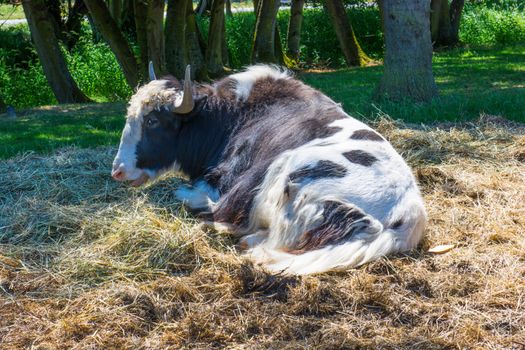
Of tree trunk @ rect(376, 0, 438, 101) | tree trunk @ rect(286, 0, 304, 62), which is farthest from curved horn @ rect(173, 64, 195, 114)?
tree trunk @ rect(286, 0, 304, 62)

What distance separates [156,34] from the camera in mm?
12344

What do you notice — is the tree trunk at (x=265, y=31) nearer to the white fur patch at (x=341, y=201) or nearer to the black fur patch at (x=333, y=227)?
the white fur patch at (x=341, y=201)

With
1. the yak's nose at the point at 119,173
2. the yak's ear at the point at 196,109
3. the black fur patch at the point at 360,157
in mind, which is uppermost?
the yak's ear at the point at 196,109

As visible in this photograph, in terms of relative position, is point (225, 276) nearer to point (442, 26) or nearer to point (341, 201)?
point (341, 201)

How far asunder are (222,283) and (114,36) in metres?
8.99

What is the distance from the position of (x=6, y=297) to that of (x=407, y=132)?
472cm

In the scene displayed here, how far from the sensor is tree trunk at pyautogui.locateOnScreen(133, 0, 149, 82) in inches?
512

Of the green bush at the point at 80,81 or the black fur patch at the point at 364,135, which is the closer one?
the black fur patch at the point at 364,135

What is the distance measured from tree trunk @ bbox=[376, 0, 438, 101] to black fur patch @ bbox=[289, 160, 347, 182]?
17.8 ft

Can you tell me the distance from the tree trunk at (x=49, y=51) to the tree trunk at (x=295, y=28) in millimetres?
6162

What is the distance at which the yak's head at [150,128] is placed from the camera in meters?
6.32

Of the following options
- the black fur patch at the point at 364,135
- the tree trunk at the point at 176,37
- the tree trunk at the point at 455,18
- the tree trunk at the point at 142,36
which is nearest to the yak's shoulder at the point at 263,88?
the black fur patch at the point at 364,135

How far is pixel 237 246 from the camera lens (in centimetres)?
553

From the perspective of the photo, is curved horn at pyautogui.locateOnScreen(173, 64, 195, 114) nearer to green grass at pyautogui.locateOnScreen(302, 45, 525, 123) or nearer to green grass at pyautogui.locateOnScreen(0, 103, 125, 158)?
green grass at pyautogui.locateOnScreen(0, 103, 125, 158)
